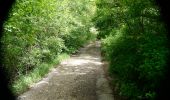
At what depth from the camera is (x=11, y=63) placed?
1111cm

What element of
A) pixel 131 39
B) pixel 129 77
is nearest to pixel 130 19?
pixel 131 39

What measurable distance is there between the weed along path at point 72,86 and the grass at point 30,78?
18 cm

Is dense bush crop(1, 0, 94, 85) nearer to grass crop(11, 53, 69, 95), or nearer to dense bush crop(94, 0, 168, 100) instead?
grass crop(11, 53, 69, 95)

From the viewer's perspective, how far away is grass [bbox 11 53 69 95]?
10766 millimetres

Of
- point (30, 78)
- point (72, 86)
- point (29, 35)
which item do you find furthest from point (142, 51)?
point (30, 78)

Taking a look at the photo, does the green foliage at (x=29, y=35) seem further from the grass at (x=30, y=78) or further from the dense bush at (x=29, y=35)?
the grass at (x=30, y=78)

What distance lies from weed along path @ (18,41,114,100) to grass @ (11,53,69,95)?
0.18 m

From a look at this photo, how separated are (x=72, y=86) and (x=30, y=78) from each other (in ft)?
5.20

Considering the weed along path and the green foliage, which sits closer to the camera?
the green foliage

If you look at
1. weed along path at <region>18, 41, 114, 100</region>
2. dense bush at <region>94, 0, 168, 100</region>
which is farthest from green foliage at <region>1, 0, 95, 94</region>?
dense bush at <region>94, 0, 168, 100</region>

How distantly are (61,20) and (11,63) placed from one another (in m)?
7.24

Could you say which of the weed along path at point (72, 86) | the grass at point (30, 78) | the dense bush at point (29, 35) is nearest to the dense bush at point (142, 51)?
the weed along path at point (72, 86)

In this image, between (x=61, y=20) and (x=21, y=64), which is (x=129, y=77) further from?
(x=61, y=20)

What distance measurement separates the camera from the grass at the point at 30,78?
10766mm
